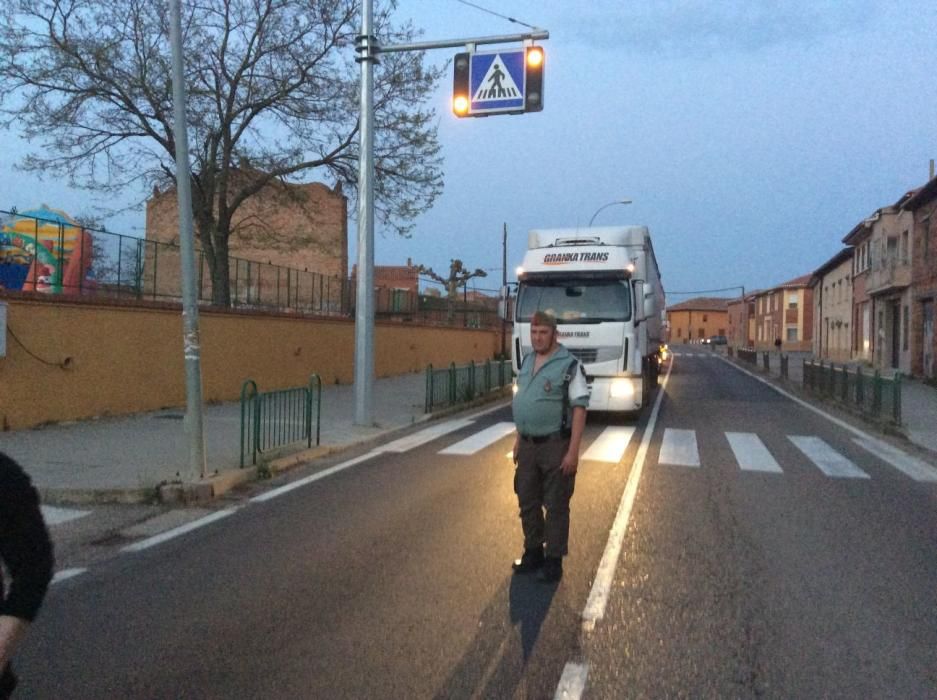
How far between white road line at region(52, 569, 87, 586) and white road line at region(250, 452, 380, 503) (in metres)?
2.50

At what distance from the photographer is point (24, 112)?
60.0ft

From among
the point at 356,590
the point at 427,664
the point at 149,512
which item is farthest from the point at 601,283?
the point at 427,664

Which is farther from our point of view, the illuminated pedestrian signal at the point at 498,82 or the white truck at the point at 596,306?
the white truck at the point at 596,306

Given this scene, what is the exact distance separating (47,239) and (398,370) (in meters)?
16.6

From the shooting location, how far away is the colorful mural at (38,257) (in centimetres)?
1338

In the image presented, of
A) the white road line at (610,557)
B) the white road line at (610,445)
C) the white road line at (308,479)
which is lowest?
the white road line at (308,479)

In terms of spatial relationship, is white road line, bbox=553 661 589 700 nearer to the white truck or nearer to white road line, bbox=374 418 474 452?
white road line, bbox=374 418 474 452

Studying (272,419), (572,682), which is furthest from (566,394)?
(272,419)

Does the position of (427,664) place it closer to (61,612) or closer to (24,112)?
(61,612)

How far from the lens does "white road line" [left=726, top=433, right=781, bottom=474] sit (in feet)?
34.8

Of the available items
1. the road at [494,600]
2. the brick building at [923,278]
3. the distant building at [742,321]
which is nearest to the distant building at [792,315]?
the distant building at [742,321]

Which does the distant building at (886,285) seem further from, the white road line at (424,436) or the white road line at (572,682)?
the white road line at (572,682)

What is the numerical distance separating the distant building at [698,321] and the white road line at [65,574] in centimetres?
12682

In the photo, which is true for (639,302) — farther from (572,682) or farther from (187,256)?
(572,682)
